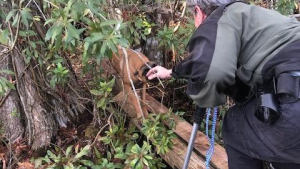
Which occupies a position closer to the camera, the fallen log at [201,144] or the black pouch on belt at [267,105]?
the black pouch on belt at [267,105]

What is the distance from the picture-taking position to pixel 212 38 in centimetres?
156

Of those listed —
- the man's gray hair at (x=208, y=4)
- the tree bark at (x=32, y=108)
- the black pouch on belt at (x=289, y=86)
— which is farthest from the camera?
the tree bark at (x=32, y=108)

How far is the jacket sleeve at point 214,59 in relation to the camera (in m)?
1.53

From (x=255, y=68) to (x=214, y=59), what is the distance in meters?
0.25

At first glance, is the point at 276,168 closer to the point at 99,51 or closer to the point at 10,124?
the point at 99,51

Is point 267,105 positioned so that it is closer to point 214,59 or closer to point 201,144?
point 214,59

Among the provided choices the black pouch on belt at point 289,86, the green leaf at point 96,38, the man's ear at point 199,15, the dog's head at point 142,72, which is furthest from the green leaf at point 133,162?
the black pouch on belt at point 289,86

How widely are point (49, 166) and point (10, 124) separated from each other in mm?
805

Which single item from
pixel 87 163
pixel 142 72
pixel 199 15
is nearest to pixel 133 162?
pixel 87 163

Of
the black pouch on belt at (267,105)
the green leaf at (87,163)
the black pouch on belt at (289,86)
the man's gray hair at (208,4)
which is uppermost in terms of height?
the man's gray hair at (208,4)

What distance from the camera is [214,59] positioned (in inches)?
60.2

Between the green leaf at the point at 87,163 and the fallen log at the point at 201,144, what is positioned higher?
the fallen log at the point at 201,144

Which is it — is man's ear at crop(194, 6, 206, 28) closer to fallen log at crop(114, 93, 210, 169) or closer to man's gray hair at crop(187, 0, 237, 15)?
man's gray hair at crop(187, 0, 237, 15)

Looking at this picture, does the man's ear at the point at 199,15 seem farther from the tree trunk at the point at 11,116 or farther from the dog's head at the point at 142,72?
the tree trunk at the point at 11,116
